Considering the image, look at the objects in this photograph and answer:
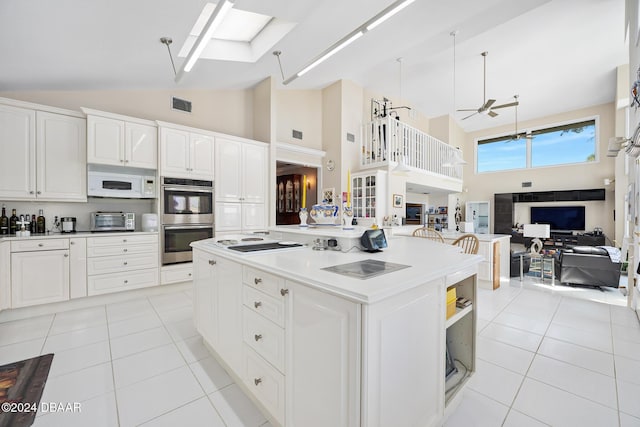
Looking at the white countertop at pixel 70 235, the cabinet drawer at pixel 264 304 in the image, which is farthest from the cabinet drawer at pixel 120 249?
the cabinet drawer at pixel 264 304

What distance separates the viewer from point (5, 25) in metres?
2.22

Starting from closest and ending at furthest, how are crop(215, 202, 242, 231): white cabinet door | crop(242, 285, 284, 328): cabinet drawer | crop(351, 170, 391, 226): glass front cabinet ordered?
crop(242, 285, 284, 328): cabinet drawer
crop(215, 202, 242, 231): white cabinet door
crop(351, 170, 391, 226): glass front cabinet

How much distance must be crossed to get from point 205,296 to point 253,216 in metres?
2.62

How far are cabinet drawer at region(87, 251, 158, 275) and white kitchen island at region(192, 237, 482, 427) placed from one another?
2435 mm

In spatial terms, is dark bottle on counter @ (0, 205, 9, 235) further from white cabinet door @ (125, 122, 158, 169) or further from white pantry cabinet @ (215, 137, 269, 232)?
white pantry cabinet @ (215, 137, 269, 232)

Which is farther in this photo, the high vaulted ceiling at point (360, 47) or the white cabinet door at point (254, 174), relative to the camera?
the white cabinet door at point (254, 174)

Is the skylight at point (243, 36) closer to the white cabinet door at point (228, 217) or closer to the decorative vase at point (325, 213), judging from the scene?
the white cabinet door at point (228, 217)

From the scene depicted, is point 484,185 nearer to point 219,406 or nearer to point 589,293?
point 589,293

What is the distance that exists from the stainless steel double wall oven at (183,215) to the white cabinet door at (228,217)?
0.11 m

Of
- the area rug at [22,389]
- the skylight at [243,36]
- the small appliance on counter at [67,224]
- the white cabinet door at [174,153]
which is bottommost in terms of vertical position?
the area rug at [22,389]

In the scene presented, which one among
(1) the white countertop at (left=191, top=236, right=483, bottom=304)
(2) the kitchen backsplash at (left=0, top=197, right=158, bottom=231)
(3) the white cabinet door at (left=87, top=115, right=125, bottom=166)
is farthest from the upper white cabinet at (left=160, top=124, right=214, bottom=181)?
(1) the white countertop at (left=191, top=236, right=483, bottom=304)

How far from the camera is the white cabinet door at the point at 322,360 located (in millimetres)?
984

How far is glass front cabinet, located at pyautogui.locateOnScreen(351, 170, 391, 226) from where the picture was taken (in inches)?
220

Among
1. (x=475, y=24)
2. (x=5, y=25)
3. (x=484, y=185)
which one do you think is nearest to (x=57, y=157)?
(x=5, y=25)
